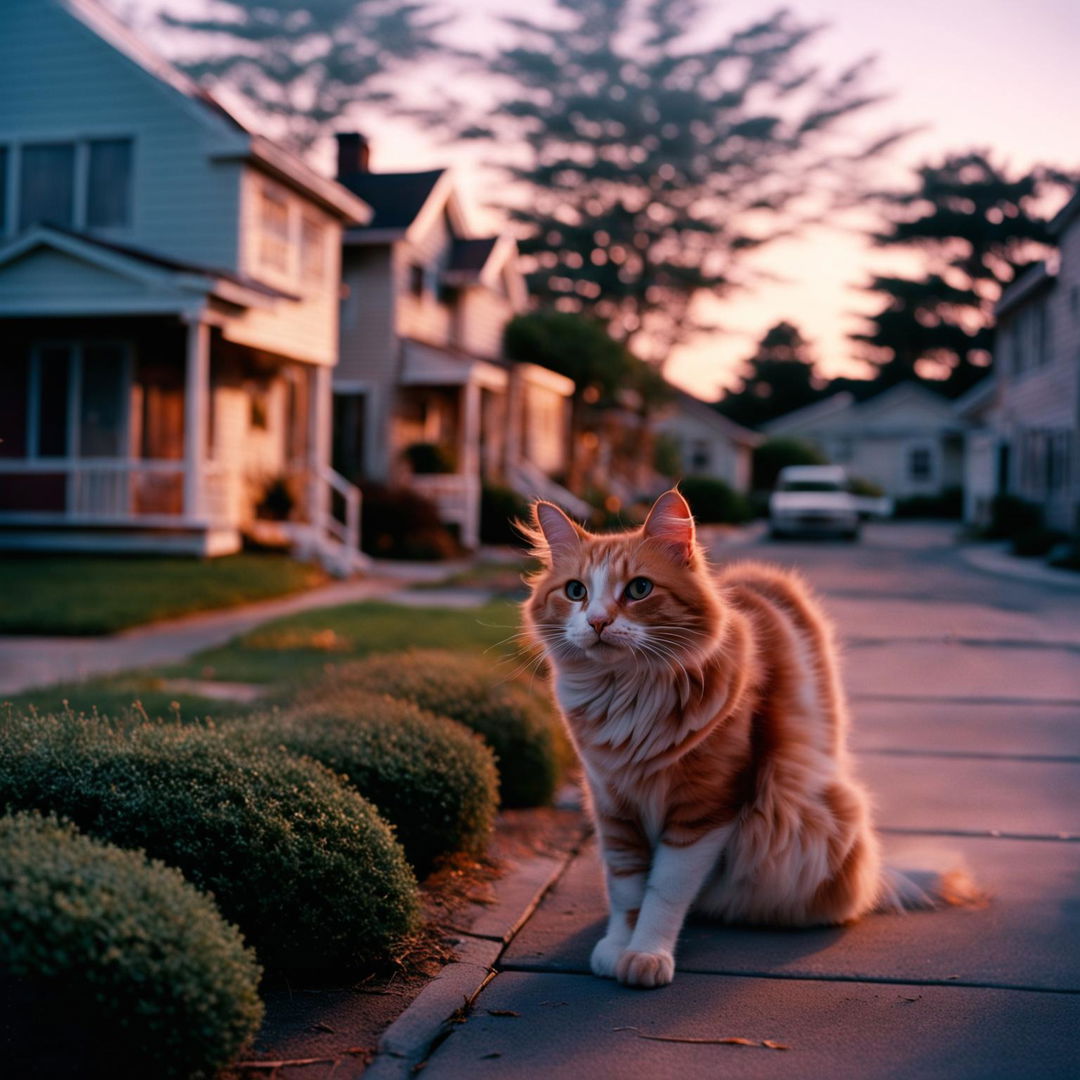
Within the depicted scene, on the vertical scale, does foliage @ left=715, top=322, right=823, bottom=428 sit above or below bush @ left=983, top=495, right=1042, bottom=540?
above

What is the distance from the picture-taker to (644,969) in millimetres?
3229

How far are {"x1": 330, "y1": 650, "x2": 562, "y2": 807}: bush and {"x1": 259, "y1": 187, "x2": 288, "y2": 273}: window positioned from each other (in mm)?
14302

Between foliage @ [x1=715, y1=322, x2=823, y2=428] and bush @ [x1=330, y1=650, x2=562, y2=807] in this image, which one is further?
foliage @ [x1=715, y1=322, x2=823, y2=428]

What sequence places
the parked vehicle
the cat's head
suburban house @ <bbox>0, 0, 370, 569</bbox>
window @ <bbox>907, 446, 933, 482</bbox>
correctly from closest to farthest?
the cat's head → suburban house @ <bbox>0, 0, 370, 569</bbox> → the parked vehicle → window @ <bbox>907, 446, 933, 482</bbox>

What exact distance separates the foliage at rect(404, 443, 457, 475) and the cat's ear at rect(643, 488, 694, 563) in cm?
1979

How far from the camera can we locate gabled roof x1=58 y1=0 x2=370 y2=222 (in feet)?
56.8

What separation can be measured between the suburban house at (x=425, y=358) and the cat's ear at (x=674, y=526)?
18068mm

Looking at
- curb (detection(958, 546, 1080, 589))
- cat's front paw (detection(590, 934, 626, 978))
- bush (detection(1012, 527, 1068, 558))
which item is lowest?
cat's front paw (detection(590, 934, 626, 978))

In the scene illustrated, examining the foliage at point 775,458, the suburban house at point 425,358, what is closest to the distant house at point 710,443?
the foliage at point 775,458

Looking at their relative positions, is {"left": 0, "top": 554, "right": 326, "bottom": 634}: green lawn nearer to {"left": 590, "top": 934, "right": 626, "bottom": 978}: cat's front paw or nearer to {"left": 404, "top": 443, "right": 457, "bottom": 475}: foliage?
{"left": 404, "top": 443, "right": 457, "bottom": 475}: foliage

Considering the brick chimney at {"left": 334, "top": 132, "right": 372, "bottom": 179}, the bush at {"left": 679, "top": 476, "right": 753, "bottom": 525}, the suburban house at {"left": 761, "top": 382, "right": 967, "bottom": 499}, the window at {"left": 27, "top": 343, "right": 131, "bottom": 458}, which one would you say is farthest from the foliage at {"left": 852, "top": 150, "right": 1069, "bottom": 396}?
the window at {"left": 27, "top": 343, "right": 131, "bottom": 458}

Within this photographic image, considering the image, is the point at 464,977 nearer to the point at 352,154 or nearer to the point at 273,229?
the point at 273,229

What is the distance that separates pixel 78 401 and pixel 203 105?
4.74 meters

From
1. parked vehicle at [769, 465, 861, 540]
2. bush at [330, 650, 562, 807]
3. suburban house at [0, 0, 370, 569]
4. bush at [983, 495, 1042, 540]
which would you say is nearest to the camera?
bush at [330, 650, 562, 807]
